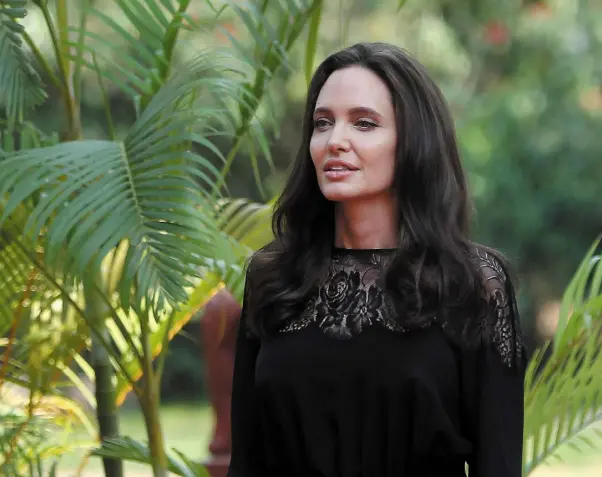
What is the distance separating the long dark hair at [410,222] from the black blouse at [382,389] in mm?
29

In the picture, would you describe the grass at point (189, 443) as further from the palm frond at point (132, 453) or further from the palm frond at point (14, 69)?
the palm frond at point (14, 69)

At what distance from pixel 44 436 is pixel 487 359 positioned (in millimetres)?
1516

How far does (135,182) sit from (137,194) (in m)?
0.04

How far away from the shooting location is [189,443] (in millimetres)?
11070

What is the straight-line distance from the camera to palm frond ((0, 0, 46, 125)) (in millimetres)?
2471

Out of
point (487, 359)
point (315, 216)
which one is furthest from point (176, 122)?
point (487, 359)

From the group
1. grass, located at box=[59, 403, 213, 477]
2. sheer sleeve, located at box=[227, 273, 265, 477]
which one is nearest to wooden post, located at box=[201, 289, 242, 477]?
sheer sleeve, located at box=[227, 273, 265, 477]

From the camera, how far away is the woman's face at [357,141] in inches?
67.9

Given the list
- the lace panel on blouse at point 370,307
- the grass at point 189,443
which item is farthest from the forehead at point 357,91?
the grass at point 189,443

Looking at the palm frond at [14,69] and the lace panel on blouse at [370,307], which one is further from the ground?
the palm frond at [14,69]

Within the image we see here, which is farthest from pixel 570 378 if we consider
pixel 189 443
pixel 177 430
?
pixel 177 430

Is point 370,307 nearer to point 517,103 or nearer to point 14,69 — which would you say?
point 14,69

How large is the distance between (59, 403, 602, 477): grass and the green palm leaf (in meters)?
4.77

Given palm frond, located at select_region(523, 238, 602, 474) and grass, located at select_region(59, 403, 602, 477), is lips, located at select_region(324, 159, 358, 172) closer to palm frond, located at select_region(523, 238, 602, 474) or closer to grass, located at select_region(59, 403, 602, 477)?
palm frond, located at select_region(523, 238, 602, 474)
